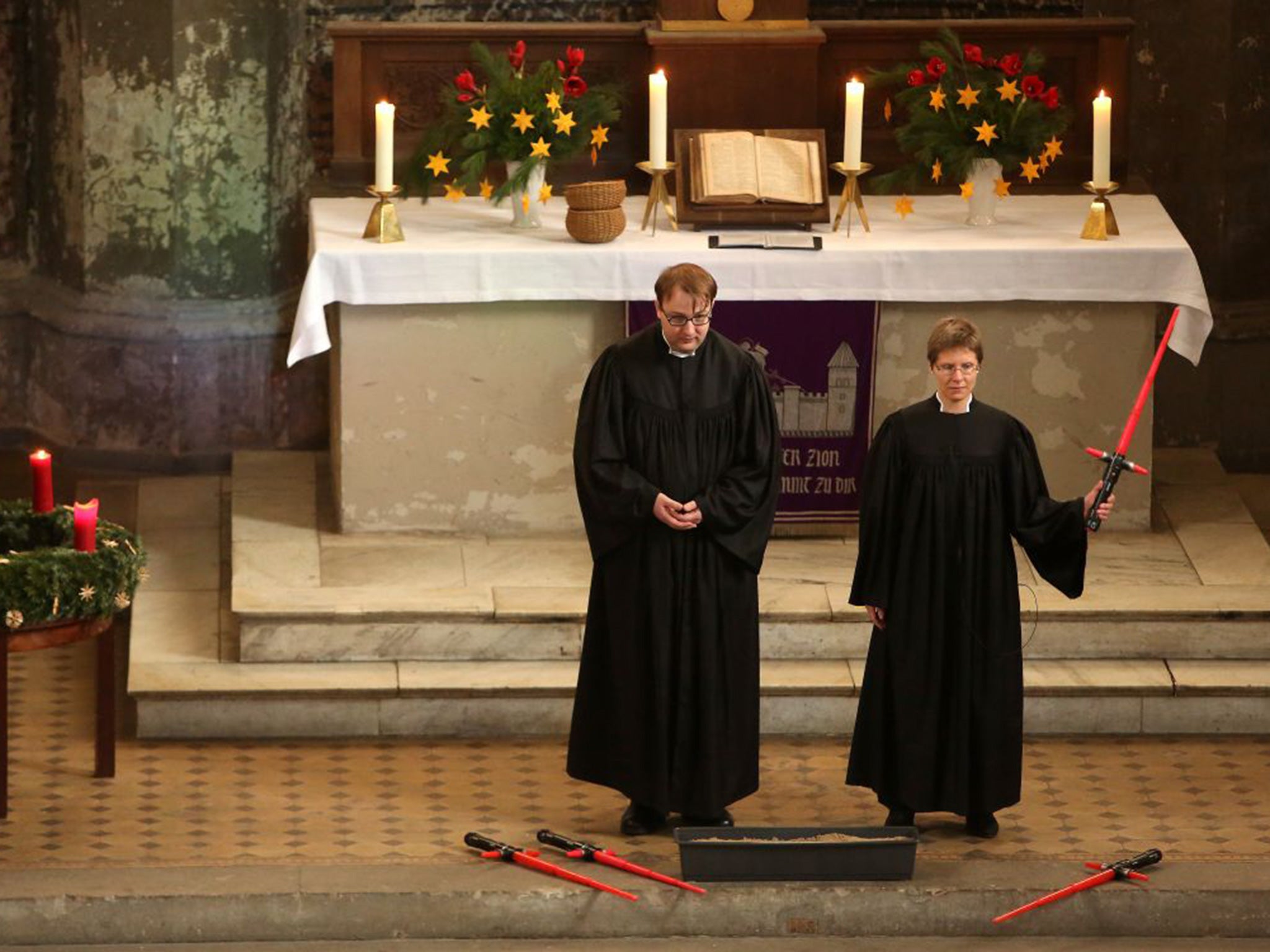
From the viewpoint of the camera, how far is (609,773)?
7938mm

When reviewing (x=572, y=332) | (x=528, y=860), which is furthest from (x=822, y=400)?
(x=528, y=860)

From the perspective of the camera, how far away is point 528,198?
9.97 meters

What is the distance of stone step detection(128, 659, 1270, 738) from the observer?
8781mm

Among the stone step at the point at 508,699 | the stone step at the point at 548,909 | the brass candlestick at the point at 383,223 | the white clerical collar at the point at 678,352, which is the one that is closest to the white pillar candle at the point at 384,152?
the brass candlestick at the point at 383,223

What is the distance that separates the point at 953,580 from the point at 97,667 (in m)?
2.58

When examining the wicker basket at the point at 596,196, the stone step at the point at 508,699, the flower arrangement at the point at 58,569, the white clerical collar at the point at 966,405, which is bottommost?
the stone step at the point at 508,699

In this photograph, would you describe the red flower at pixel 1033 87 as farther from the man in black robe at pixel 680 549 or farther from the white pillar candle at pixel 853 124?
the man in black robe at pixel 680 549

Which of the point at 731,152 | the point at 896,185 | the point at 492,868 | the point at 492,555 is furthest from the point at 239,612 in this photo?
the point at 896,185

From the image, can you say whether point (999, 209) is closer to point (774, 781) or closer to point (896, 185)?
point (896, 185)

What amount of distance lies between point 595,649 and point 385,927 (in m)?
1.06

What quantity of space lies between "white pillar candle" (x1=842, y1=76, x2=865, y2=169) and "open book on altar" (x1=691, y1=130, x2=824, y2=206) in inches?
7.3

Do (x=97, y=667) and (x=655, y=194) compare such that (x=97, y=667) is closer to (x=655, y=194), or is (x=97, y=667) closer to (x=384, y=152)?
(x=384, y=152)

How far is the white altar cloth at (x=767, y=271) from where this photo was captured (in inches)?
373

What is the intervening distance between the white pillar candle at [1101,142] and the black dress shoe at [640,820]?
10.2ft
